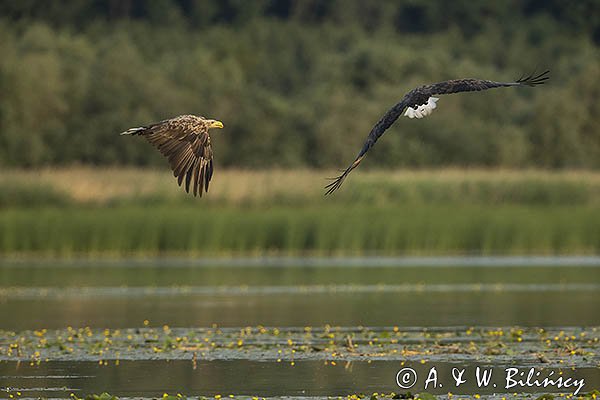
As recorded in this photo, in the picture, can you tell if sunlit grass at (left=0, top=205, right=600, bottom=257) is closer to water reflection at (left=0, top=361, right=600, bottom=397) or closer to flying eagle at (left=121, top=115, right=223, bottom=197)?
water reflection at (left=0, top=361, right=600, bottom=397)

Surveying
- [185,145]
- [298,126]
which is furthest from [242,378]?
[298,126]

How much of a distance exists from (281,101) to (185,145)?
40190 mm

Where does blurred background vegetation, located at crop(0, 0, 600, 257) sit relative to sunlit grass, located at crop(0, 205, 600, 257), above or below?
above

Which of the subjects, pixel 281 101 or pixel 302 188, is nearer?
pixel 302 188

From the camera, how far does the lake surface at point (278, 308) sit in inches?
549

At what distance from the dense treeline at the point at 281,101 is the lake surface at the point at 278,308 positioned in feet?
70.7

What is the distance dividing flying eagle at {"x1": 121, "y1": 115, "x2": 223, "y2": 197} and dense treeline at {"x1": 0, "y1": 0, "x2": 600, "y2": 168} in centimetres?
3419

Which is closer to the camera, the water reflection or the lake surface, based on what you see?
the water reflection

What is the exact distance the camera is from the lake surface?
45.7ft

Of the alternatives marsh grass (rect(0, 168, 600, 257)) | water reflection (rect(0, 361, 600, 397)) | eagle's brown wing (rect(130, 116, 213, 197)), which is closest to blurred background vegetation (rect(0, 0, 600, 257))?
marsh grass (rect(0, 168, 600, 257))

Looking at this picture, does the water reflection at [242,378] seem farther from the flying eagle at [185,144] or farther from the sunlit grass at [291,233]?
the sunlit grass at [291,233]

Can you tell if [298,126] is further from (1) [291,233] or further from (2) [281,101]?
(1) [291,233]

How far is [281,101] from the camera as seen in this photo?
178 feet

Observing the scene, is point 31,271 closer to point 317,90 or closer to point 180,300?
point 180,300
